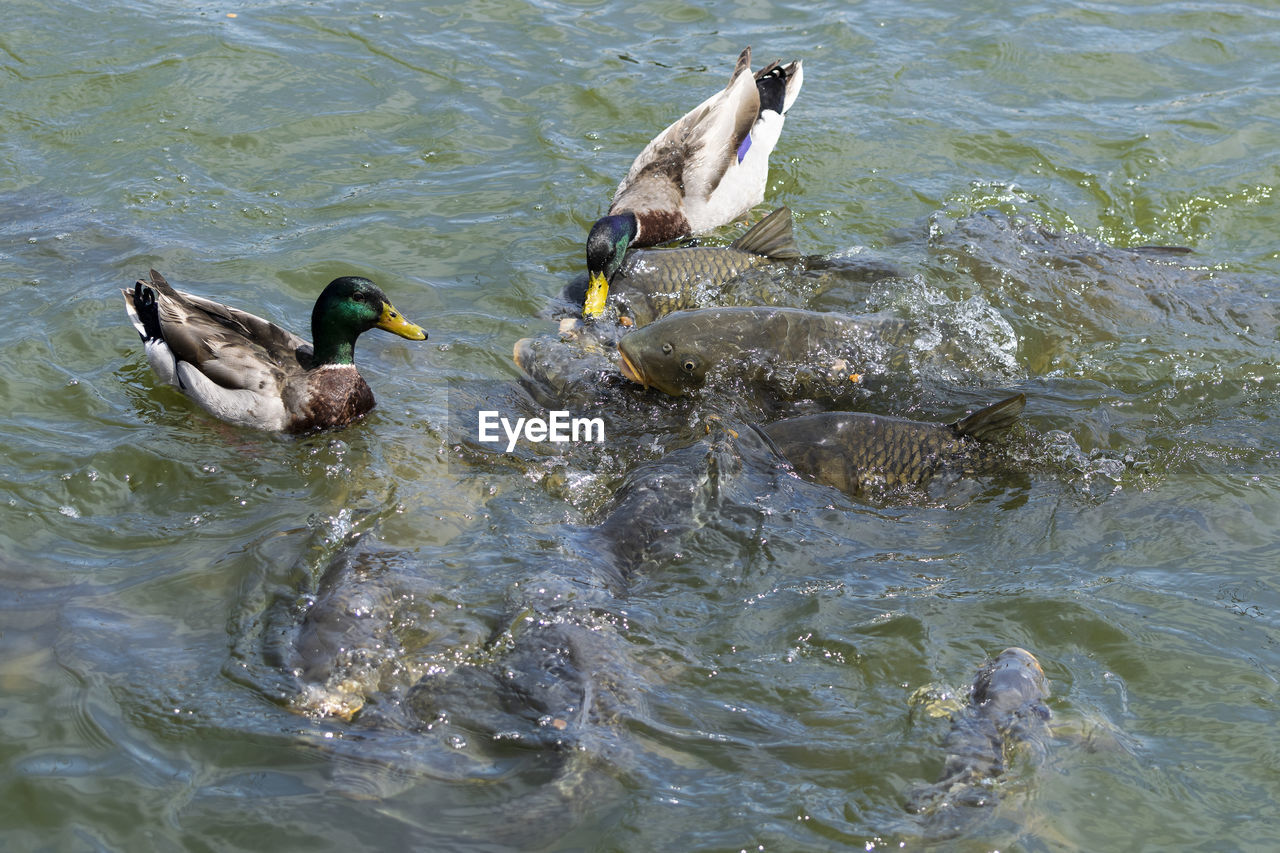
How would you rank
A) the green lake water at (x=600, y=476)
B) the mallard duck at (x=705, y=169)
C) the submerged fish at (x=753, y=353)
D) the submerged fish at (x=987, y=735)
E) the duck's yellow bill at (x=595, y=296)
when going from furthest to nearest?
the mallard duck at (x=705, y=169) < the duck's yellow bill at (x=595, y=296) < the submerged fish at (x=753, y=353) < the green lake water at (x=600, y=476) < the submerged fish at (x=987, y=735)

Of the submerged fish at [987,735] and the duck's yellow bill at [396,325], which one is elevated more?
the duck's yellow bill at [396,325]

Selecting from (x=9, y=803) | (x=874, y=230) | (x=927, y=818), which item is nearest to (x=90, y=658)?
(x=9, y=803)

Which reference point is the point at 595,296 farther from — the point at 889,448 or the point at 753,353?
the point at 889,448

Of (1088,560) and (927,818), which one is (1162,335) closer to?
(1088,560)

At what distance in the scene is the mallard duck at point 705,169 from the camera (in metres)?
8.20

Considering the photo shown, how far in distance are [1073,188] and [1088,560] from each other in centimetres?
465

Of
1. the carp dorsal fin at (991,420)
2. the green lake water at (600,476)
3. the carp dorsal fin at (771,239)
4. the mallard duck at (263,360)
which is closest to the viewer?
the green lake water at (600,476)

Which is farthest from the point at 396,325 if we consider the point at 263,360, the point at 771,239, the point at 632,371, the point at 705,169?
the point at 705,169

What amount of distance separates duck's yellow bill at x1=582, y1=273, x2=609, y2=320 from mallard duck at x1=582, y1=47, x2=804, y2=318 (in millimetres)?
907

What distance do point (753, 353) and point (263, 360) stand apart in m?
2.67

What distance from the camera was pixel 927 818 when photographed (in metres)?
3.56

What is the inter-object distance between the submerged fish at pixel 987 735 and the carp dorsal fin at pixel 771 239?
368cm

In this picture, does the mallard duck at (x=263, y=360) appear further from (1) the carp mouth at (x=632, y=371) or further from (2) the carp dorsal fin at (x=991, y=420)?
(2) the carp dorsal fin at (x=991, y=420)

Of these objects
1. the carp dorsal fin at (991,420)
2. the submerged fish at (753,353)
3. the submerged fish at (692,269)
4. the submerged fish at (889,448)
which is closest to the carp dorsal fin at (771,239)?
the submerged fish at (692,269)
